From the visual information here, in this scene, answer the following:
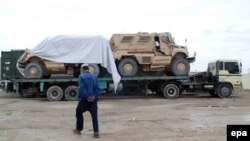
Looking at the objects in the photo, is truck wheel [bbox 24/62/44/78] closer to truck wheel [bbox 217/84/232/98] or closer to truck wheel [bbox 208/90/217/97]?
truck wheel [bbox 208/90/217/97]

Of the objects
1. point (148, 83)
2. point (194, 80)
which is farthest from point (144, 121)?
point (194, 80)

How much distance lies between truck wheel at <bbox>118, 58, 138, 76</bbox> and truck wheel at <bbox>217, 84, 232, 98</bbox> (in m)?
5.76

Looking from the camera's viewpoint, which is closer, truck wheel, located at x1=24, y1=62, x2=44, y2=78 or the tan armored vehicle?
truck wheel, located at x1=24, y1=62, x2=44, y2=78

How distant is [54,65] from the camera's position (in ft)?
86.6

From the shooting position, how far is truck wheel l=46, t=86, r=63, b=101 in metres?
26.4

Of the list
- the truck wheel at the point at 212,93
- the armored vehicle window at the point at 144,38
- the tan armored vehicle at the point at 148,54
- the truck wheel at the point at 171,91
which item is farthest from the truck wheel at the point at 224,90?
the armored vehicle window at the point at 144,38

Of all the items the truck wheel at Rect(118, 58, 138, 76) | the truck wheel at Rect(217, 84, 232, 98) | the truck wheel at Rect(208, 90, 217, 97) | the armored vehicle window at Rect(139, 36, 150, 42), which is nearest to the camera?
the truck wheel at Rect(118, 58, 138, 76)

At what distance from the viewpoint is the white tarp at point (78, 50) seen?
2630 centimetres

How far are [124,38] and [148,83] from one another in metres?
3.33

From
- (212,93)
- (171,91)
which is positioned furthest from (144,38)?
(212,93)

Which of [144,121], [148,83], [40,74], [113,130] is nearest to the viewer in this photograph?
[113,130]

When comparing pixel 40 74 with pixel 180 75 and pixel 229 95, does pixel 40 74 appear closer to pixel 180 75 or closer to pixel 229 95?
pixel 180 75

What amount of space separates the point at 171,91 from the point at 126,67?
3.31 meters

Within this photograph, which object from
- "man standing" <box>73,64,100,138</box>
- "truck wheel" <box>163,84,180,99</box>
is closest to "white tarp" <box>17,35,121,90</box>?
"truck wheel" <box>163,84,180,99</box>
